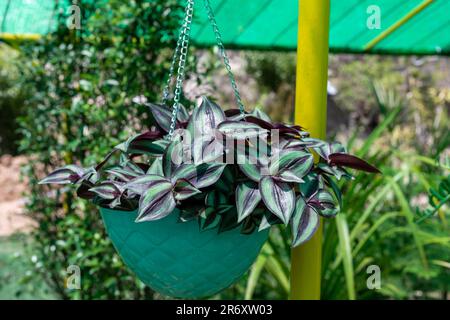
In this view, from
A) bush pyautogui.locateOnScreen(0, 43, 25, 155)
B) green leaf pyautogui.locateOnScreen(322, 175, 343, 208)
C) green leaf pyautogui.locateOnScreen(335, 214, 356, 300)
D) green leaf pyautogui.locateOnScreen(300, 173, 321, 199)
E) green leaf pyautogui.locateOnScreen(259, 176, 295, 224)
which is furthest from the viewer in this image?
bush pyautogui.locateOnScreen(0, 43, 25, 155)

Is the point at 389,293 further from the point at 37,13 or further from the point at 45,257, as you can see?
the point at 37,13

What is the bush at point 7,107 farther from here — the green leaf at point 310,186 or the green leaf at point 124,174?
the green leaf at point 310,186

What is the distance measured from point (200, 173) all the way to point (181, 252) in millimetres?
192

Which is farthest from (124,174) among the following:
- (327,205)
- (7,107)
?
(7,107)

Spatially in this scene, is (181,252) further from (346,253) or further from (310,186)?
(346,253)

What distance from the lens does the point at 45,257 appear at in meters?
3.24

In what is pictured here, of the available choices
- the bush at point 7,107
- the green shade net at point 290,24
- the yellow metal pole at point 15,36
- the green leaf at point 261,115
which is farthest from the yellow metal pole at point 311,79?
the bush at point 7,107

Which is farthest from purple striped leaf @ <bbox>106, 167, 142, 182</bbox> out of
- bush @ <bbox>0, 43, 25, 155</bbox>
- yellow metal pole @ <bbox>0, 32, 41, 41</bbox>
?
bush @ <bbox>0, 43, 25, 155</bbox>

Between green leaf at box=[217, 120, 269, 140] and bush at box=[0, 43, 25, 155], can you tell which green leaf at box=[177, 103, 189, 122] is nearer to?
green leaf at box=[217, 120, 269, 140]

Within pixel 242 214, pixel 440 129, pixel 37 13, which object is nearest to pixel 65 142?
pixel 37 13

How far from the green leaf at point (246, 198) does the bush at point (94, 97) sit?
1.55 m

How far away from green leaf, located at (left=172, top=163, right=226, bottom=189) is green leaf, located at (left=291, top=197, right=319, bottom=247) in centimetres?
17

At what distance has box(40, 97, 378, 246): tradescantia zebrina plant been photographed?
4.03ft
